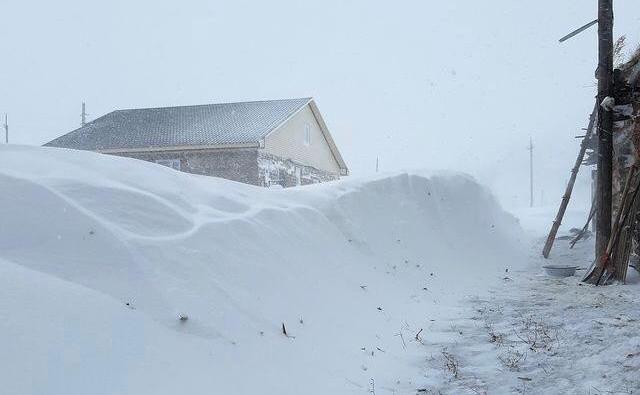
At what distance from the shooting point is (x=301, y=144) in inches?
842

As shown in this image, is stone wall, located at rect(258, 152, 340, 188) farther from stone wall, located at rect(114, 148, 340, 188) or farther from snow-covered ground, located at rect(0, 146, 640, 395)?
snow-covered ground, located at rect(0, 146, 640, 395)

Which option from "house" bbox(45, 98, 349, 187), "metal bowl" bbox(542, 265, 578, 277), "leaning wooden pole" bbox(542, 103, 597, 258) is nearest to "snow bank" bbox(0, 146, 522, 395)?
"metal bowl" bbox(542, 265, 578, 277)

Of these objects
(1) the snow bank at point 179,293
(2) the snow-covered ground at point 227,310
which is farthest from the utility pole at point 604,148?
(1) the snow bank at point 179,293

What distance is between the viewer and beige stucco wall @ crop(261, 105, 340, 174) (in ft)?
61.9

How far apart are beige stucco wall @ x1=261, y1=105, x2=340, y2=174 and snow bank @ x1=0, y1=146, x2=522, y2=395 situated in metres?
12.7

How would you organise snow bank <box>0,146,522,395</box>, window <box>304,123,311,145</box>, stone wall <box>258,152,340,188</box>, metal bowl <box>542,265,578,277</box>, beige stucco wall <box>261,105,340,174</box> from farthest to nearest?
window <box>304,123,311,145</box>
beige stucco wall <box>261,105,340,174</box>
stone wall <box>258,152,340,188</box>
metal bowl <box>542,265,578,277</box>
snow bank <box>0,146,522,395</box>

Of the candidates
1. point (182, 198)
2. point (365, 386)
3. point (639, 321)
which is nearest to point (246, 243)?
point (182, 198)

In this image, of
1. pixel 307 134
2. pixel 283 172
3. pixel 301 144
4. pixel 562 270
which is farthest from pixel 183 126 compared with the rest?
pixel 562 270

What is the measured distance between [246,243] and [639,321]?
12.3 ft

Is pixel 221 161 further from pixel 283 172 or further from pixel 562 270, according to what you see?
pixel 562 270

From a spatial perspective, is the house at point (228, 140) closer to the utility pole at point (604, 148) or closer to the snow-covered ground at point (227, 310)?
the snow-covered ground at point (227, 310)

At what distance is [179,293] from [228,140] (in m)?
15.0

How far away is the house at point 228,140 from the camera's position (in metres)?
17.7

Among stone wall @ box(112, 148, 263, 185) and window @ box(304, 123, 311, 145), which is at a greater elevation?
window @ box(304, 123, 311, 145)
